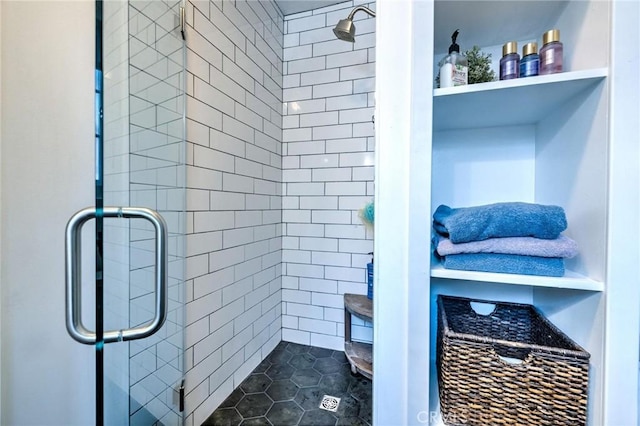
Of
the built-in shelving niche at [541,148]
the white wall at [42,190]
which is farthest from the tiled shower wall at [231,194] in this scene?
the built-in shelving niche at [541,148]

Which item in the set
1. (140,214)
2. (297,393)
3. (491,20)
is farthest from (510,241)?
(297,393)

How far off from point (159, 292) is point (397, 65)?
769 mm

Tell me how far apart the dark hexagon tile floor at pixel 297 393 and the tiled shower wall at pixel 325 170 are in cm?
17

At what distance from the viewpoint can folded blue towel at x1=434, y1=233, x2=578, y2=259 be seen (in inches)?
19.5

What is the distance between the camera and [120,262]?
0.83 meters

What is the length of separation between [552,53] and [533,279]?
18.8 inches

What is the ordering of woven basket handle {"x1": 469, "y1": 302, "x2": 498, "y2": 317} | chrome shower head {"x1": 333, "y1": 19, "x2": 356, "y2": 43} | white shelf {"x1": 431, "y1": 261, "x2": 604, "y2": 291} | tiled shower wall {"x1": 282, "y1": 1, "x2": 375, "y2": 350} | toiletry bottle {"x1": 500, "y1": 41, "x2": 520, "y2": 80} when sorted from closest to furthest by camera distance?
white shelf {"x1": 431, "y1": 261, "x2": 604, "y2": 291}
toiletry bottle {"x1": 500, "y1": 41, "x2": 520, "y2": 80}
woven basket handle {"x1": 469, "y1": 302, "x2": 498, "y2": 317}
chrome shower head {"x1": 333, "y1": 19, "x2": 356, "y2": 43}
tiled shower wall {"x1": 282, "y1": 1, "x2": 375, "y2": 350}

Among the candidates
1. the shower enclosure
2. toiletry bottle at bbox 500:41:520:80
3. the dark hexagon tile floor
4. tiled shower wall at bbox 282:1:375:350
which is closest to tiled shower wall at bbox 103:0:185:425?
the shower enclosure

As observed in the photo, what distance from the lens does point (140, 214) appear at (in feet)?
2.09

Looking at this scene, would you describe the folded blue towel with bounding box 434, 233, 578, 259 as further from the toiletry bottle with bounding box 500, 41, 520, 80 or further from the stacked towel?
the toiletry bottle with bounding box 500, 41, 520, 80

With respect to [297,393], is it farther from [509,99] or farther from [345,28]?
[345,28]

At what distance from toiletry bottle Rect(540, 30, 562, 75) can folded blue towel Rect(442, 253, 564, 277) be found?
41 cm

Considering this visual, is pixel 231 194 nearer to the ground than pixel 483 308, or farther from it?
farther from it

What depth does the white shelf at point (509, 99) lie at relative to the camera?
49 cm
